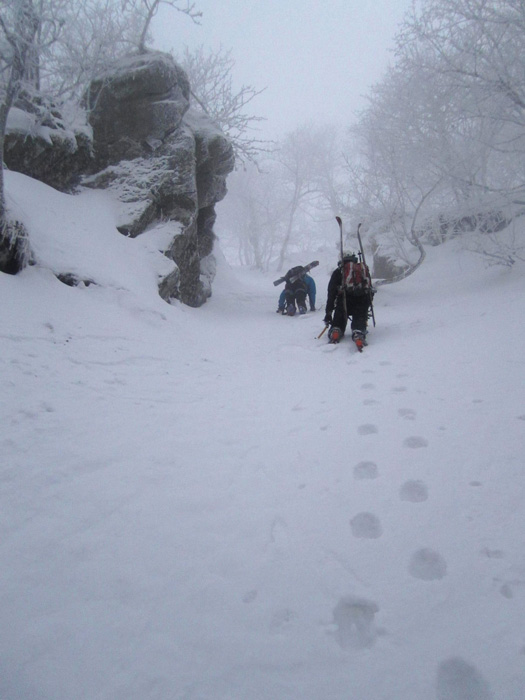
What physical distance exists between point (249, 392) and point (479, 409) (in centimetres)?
208

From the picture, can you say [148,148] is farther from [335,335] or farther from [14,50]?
[335,335]

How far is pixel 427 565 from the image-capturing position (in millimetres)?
A: 1459

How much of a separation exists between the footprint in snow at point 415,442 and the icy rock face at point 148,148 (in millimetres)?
5829

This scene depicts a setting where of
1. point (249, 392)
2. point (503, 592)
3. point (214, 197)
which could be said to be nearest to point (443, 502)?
point (503, 592)

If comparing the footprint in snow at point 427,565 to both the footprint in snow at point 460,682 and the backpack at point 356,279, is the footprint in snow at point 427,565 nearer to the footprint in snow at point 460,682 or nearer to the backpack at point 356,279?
the footprint in snow at point 460,682

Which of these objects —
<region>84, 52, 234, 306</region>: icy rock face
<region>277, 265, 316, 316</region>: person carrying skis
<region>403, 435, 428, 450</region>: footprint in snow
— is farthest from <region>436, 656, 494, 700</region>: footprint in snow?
<region>277, 265, 316, 316</region>: person carrying skis

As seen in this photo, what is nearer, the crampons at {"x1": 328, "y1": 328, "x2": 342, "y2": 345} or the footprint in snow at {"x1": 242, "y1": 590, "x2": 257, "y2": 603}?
the footprint in snow at {"x1": 242, "y1": 590, "x2": 257, "y2": 603}

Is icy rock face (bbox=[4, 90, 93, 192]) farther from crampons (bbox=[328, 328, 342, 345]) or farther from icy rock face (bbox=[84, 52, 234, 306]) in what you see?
crampons (bbox=[328, 328, 342, 345])

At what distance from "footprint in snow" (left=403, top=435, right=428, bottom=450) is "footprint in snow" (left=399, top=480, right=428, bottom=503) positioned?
38 centimetres

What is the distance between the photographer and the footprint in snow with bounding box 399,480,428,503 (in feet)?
6.01

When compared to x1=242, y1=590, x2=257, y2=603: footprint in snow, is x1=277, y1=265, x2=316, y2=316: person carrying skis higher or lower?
higher

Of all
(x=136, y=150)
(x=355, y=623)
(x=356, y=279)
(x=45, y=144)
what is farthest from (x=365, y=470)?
(x=136, y=150)

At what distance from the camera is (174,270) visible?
7398 millimetres

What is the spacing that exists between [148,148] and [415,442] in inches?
341
